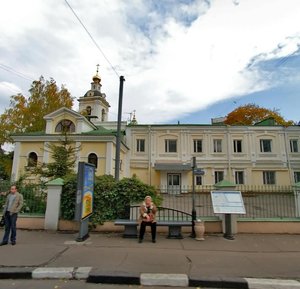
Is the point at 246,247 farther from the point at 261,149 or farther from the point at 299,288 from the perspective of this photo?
the point at 261,149

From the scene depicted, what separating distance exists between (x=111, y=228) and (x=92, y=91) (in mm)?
36252

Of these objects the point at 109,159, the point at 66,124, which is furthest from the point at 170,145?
the point at 66,124

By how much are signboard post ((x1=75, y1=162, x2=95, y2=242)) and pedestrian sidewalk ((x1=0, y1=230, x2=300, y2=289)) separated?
17.5 inches

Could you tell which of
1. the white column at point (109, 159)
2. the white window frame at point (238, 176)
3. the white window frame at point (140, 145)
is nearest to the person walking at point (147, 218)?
the white column at point (109, 159)

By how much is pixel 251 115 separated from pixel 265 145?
11989 mm

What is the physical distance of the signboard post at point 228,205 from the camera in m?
8.12

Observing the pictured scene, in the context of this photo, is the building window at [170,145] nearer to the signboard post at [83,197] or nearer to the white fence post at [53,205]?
the white fence post at [53,205]

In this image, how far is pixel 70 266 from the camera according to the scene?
543 centimetres

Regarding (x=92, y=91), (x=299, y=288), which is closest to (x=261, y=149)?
(x=299, y=288)

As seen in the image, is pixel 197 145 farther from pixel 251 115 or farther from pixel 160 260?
pixel 160 260

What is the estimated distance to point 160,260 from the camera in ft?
19.4

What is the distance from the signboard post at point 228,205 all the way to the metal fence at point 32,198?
21.9ft

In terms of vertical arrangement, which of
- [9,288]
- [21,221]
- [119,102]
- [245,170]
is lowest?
[9,288]

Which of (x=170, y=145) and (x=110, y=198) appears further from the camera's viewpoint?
(x=170, y=145)
